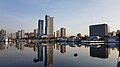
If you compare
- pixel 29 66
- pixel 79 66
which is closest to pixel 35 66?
pixel 29 66

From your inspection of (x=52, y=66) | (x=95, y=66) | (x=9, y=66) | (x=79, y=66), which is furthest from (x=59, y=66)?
(x=9, y=66)

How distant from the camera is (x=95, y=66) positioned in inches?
1125

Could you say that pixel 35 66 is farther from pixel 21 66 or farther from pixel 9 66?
pixel 9 66

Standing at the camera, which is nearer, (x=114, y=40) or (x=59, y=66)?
(x=59, y=66)

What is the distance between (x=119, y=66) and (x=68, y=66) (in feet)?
26.0

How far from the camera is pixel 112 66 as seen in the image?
2897cm

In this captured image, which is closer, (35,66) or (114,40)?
(35,66)

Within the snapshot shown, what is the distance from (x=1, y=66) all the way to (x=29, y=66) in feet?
14.1

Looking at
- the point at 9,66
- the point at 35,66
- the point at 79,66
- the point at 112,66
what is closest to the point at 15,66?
the point at 9,66

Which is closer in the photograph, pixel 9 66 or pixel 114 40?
pixel 9 66

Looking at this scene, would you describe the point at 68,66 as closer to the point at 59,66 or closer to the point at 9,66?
the point at 59,66

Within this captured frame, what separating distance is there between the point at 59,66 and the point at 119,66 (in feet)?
30.6

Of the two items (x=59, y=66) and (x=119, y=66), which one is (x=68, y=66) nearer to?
(x=59, y=66)

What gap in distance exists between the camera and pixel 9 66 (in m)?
28.2
